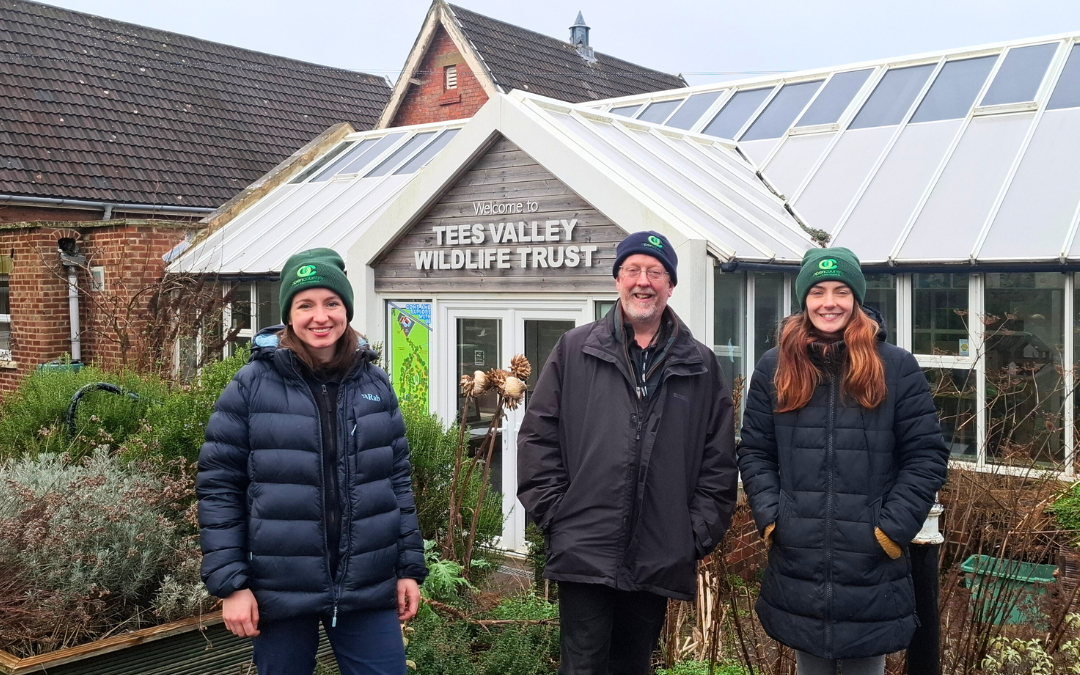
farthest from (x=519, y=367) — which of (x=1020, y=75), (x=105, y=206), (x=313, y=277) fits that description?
(x=105, y=206)

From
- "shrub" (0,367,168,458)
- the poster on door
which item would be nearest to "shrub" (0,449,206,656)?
"shrub" (0,367,168,458)

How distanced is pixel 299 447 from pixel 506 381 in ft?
5.07

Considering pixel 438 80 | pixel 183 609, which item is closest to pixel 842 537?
pixel 183 609

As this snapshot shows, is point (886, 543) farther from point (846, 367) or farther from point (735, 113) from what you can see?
point (735, 113)

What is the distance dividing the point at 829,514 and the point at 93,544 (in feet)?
10.7

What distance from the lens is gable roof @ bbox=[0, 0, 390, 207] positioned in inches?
591

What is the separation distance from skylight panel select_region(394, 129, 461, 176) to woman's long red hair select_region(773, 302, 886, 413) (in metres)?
8.82

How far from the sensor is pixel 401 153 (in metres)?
12.8

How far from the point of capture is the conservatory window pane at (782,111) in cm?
1079

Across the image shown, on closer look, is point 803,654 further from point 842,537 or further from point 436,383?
point 436,383

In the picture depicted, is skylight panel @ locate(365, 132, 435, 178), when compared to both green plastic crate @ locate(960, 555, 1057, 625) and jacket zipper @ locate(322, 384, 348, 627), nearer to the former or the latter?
green plastic crate @ locate(960, 555, 1057, 625)

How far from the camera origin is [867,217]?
8602 mm

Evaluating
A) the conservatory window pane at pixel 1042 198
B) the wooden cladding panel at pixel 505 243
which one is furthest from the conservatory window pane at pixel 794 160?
the wooden cladding panel at pixel 505 243

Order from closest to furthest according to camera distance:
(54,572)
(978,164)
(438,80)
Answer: (54,572) < (978,164) < (438,80)
